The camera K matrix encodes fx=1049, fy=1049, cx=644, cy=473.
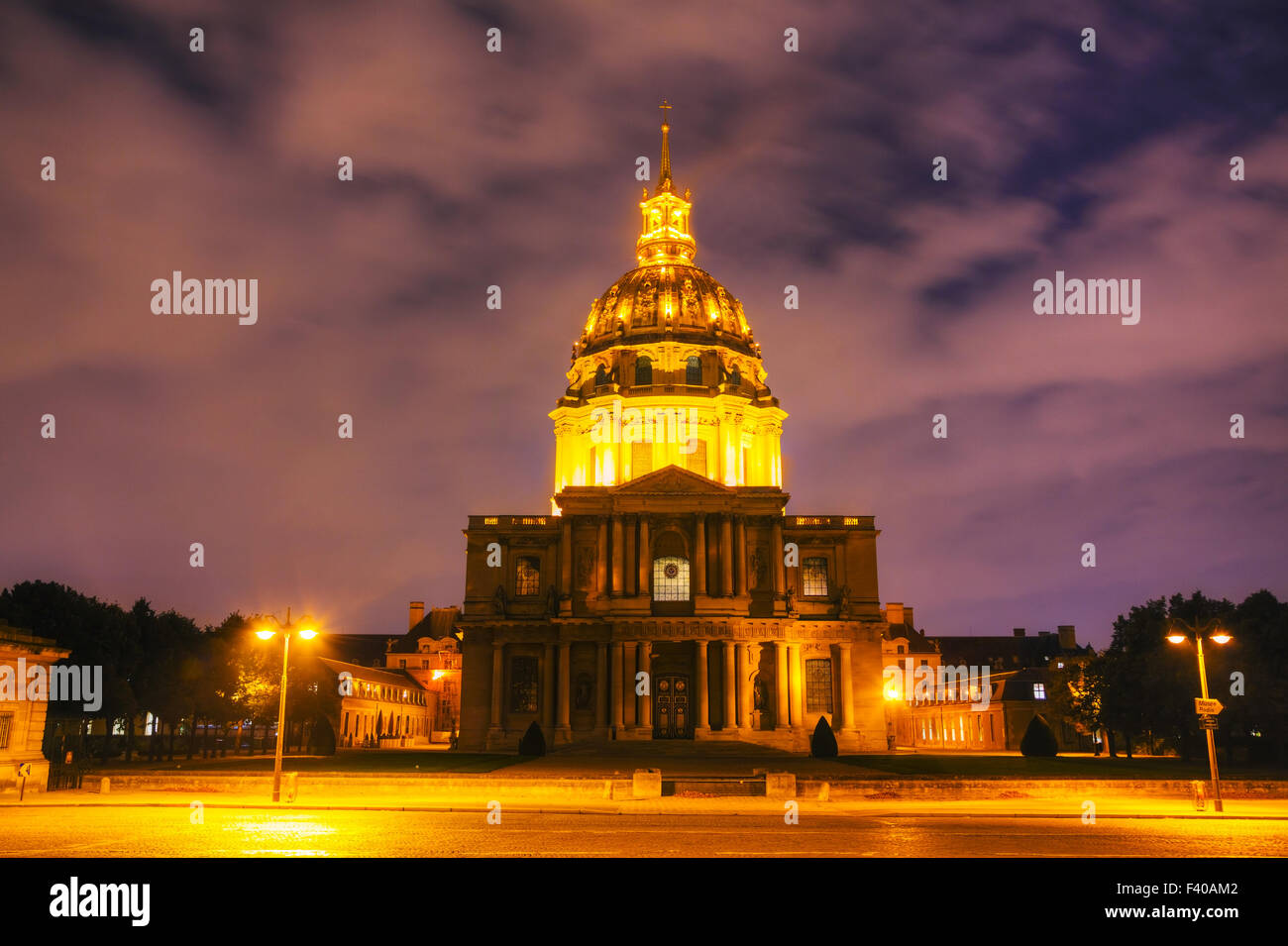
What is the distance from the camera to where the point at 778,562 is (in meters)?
71.3

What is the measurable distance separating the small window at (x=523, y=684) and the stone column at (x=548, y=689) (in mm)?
1364

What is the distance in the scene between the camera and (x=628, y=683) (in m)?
67.0

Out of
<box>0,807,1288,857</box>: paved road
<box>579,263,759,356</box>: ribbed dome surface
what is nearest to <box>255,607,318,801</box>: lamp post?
<box>0,807,1288,857</box>: paved road

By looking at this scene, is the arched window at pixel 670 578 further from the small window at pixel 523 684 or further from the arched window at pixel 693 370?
the arched window at pixel 693 370

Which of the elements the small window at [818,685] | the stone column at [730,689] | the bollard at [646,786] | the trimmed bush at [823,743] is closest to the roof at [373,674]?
the stone column at [730,689]

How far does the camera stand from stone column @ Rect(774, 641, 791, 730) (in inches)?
2650

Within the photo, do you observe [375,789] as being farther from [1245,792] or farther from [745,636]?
[745,636]

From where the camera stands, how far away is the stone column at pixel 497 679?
→ 69750mm

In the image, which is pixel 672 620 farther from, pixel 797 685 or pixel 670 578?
pixel 797 685

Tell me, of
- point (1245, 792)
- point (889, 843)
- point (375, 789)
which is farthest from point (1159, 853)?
point (375, 789)

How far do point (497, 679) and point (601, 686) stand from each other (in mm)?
7641

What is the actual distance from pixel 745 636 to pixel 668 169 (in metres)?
59.4

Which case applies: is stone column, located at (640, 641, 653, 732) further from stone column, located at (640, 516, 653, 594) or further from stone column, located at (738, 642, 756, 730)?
stone column, located at (738, 642, 756, 730)

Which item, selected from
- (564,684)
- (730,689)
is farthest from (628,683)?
(730,689)
